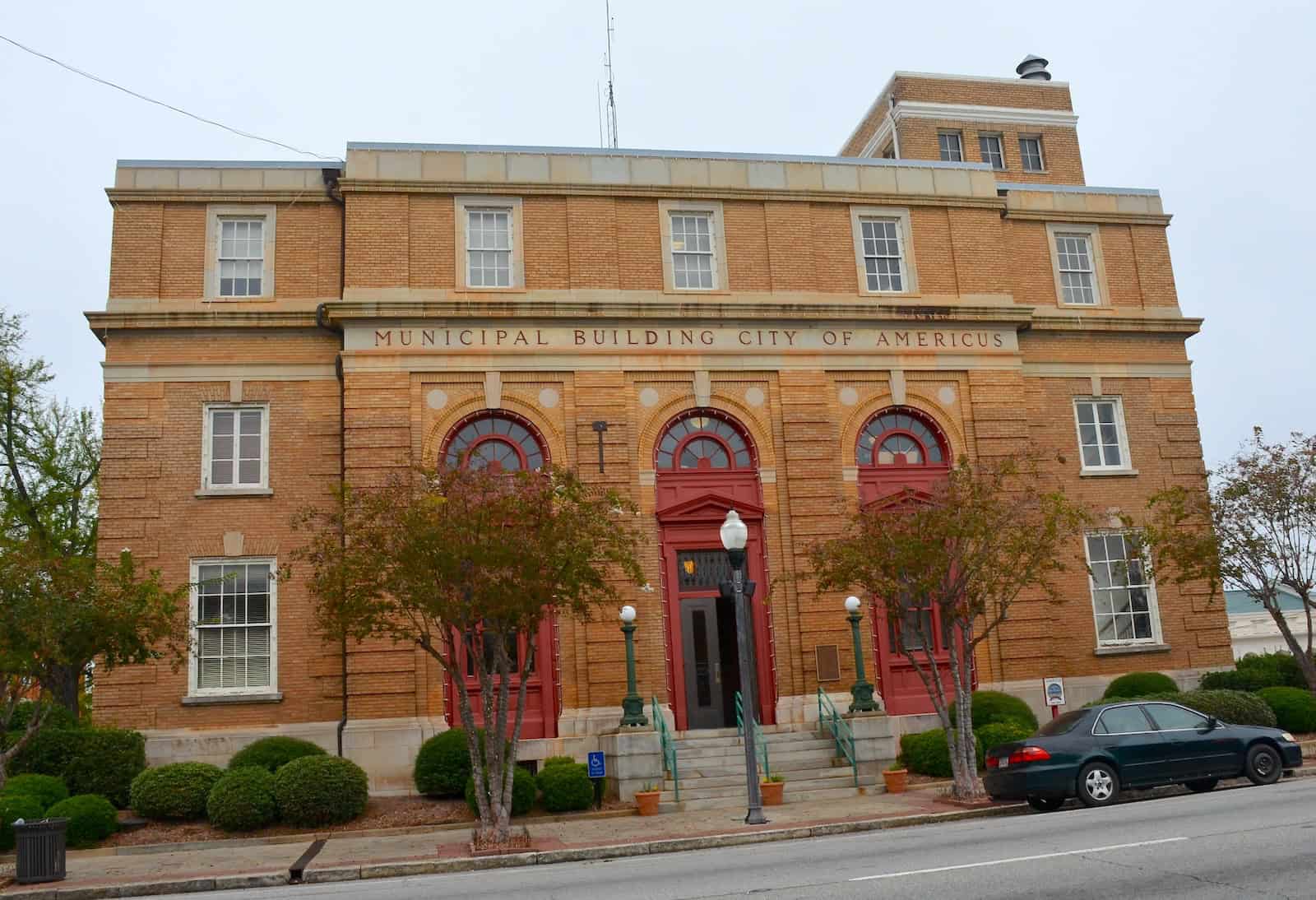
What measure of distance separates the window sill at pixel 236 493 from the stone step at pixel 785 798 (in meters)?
9.97

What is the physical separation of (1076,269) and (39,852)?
2473cm

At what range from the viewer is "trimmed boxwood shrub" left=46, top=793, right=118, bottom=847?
1795 cm

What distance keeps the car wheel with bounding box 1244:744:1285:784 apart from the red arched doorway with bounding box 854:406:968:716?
713 centimetres

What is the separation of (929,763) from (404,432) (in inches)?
473

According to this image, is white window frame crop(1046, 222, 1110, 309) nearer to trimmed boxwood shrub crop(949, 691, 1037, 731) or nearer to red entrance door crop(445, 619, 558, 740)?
trimmed boxwood shrub crop(949, 691, 1037, 731)

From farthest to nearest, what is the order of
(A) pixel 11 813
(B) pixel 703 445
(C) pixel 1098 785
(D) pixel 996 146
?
1. (D) pixel 996 146
2. (B) pixel 703 445
3. (A) pixel 11 813
4. (C) pixel 1098 785

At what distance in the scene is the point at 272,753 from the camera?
21.1m

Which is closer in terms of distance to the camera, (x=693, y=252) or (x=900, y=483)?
(x=900, y=483)

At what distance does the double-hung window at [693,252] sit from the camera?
25781mm

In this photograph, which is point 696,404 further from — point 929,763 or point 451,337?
point 929,763

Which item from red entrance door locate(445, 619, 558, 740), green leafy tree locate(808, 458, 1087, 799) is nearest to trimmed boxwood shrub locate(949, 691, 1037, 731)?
green leafy tree locate(808, 458, 1087, 799)

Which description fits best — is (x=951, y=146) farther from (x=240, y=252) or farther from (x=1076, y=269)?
(x=240, y=252)

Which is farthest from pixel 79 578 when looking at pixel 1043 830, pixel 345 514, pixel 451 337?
pixel 1043 830

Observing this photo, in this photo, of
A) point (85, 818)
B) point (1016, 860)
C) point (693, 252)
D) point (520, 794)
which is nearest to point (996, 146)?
point (693, 252)
